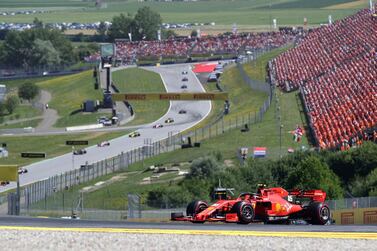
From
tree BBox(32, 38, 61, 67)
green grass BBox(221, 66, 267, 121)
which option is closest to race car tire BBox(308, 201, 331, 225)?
green grass BBox(221, 66, 267, 121)

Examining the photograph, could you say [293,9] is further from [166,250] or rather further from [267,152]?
[166,250]

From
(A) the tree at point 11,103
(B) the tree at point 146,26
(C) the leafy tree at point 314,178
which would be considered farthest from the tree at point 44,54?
(C) the leafy tree at point 314,178

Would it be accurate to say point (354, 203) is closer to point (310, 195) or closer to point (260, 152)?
point (310, 195)

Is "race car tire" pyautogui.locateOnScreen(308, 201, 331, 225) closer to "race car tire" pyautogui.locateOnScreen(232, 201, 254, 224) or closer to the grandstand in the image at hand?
"race car tire" pyautogui.locateOnScreen(232, 201, 254, 224)

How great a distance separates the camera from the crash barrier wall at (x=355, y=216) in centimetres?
3162

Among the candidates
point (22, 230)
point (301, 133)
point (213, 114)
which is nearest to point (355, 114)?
point (301, 133)

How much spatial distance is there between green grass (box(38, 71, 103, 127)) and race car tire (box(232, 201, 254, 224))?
55218 mm

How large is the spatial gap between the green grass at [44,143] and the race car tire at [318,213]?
36.1 metres

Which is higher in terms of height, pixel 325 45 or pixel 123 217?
pixel 325 45

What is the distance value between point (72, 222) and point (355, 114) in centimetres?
2846

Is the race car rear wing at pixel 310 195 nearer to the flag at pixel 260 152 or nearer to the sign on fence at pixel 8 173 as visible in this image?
the sign on fence at pixel 8 173

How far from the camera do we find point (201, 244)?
2109 cm

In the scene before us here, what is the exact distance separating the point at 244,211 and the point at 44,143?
A: 1770 inches

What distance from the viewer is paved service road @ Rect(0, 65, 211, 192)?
56.0 metres
